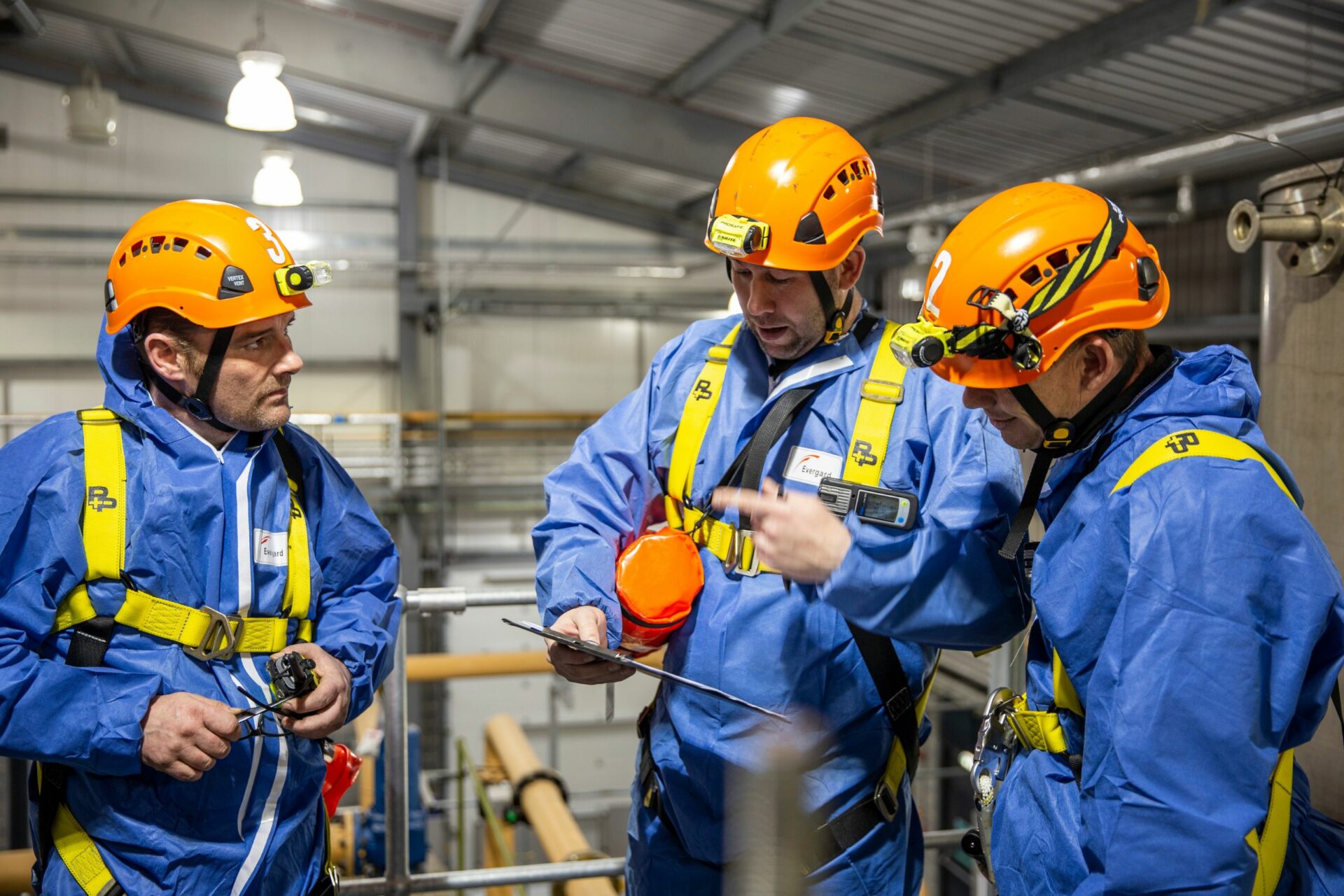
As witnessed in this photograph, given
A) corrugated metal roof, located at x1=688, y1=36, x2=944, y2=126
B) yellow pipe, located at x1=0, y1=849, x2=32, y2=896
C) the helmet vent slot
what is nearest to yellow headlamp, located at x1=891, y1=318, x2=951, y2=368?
the helmet vent slot

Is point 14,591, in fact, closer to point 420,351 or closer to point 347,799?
point 347,799

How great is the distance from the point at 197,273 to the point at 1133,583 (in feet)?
5.37

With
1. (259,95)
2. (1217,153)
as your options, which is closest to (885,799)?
(259,95)

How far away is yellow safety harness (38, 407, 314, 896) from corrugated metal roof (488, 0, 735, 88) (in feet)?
22.6

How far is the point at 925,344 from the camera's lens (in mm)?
1480

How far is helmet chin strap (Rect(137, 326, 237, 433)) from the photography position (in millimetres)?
1982

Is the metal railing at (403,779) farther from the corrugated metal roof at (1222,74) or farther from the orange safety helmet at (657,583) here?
the corrugated metal roof at (1222,74)

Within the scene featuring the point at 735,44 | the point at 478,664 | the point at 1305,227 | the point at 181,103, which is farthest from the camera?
the point at 181,103

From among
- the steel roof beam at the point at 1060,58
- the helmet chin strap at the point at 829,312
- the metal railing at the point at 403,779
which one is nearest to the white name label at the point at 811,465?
the helmet chin strap at the point at 829,312

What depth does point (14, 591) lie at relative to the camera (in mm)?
1757

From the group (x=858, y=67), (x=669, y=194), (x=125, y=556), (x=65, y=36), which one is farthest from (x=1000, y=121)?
(x=65, y=36)

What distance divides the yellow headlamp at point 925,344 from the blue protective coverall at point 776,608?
319 mm

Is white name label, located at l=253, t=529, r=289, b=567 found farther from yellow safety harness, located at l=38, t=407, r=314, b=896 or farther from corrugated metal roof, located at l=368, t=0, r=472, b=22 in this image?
corrugated metal roof, located at l=368, t=0, r=472, b=22

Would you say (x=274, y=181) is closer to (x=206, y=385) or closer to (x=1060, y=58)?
(x=1060, y=58)
